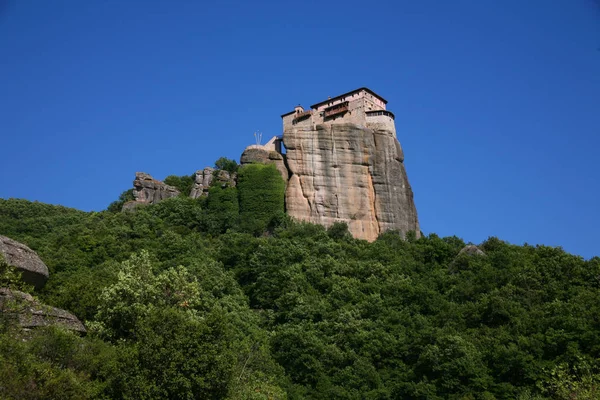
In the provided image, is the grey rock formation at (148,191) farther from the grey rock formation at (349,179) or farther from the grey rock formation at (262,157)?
the grey rock formation at (349,179)

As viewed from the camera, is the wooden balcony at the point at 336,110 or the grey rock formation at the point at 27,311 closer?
the grey rock formation at the point at 27,311

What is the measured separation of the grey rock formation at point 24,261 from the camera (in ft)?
99.1

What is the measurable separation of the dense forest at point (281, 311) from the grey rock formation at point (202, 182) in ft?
16.5

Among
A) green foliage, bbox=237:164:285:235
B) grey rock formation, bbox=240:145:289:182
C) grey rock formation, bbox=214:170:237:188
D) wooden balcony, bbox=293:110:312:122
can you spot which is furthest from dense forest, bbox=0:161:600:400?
wooden balcony, bbox=293:110:312:122

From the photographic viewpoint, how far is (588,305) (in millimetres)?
44688

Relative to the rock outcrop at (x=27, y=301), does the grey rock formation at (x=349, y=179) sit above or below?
above

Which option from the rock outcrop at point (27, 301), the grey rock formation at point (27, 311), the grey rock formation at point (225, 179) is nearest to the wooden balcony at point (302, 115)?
the grey rock formation at point (225, 179)

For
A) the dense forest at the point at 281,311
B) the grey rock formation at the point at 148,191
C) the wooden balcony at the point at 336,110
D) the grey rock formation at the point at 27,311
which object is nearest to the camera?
the grey rock formation at the point at 27,311

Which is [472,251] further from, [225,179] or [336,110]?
[225,179]

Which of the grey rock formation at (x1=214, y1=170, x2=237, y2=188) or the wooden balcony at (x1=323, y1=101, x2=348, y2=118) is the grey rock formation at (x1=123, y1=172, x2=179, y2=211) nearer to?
the grey rock formation at (x1=214, y1=170, x2=237, y2=188)

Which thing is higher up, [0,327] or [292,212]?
[292,212]

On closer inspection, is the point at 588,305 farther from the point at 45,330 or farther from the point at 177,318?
the point at 45,330

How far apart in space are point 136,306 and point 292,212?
40992 mm

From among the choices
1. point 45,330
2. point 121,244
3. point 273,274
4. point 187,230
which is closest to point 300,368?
point 273,274
